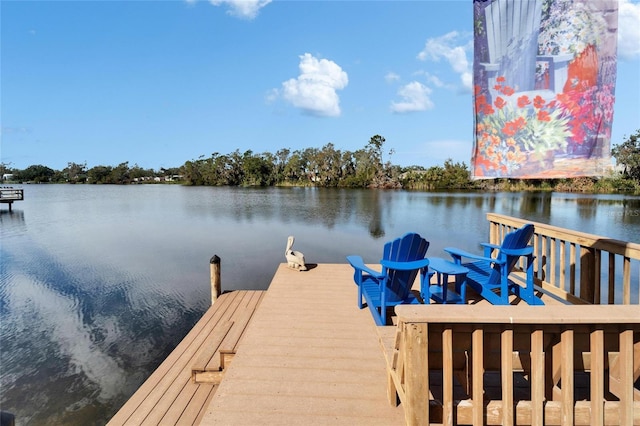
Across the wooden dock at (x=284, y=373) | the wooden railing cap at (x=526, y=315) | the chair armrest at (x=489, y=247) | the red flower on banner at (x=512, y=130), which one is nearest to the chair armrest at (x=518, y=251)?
the chair armrest at (x=489, y=247)

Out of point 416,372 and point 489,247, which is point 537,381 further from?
point 489,247

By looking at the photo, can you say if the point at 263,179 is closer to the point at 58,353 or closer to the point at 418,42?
the point at 418,42

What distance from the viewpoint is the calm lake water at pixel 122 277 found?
14.0 feet

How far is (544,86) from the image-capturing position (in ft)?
5.07

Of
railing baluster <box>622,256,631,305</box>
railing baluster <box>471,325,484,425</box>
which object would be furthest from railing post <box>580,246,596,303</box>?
railing baluster <box>471,325,484,425</box>

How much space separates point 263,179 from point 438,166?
32.7 metres

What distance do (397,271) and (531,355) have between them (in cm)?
181

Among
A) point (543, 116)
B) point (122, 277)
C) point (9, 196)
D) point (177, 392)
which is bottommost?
point (122, 277)

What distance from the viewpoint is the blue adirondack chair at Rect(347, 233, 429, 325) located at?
3018mm

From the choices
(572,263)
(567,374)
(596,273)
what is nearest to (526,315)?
(567,374)

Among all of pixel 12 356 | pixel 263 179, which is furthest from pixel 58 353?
pixel 263 179

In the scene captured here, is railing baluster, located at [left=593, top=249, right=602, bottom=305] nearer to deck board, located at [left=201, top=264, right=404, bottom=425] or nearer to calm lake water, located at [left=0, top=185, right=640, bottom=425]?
deck board, located at [left=201, top=264, right=404, bottom=425]

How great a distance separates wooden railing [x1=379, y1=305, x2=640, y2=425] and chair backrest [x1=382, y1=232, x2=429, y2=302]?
1.56m

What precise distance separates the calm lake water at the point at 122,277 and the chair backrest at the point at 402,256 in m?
3.34
